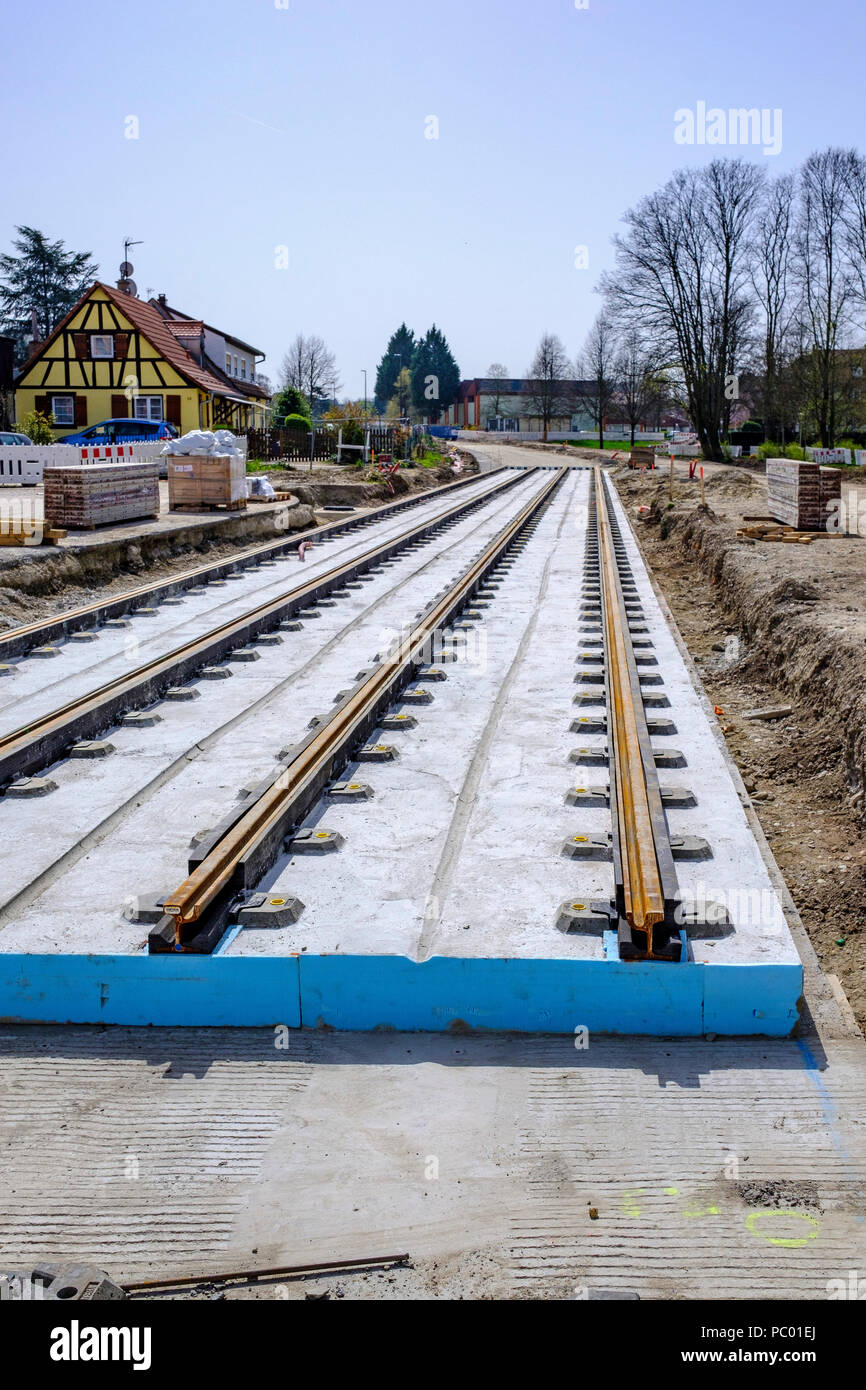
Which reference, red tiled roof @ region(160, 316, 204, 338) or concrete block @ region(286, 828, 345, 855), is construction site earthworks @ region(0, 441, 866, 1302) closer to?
concrete block @ region(286, 828, 345, 855)

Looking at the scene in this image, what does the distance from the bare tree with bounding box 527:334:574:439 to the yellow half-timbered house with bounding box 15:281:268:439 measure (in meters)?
53.4

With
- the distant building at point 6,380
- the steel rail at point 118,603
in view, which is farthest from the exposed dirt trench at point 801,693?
the distant building at point 6,380

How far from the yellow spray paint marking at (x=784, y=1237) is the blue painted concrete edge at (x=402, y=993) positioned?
1.05m

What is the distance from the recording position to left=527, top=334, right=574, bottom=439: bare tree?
322ft

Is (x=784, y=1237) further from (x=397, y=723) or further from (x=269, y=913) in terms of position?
(x=397, y=723)

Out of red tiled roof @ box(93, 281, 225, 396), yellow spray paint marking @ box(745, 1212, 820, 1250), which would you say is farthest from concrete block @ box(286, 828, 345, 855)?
red tiled roof @ box(93, 281, 225, 396)

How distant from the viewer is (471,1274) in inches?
131

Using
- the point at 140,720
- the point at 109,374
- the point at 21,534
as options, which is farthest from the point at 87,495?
the point at 109,374

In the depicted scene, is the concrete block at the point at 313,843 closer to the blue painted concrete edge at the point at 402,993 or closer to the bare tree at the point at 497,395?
the blue painted concrete edge at the point at 402,993

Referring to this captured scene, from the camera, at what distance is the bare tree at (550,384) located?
3868 inches

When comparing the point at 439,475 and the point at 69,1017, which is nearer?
the point at 69,1017
